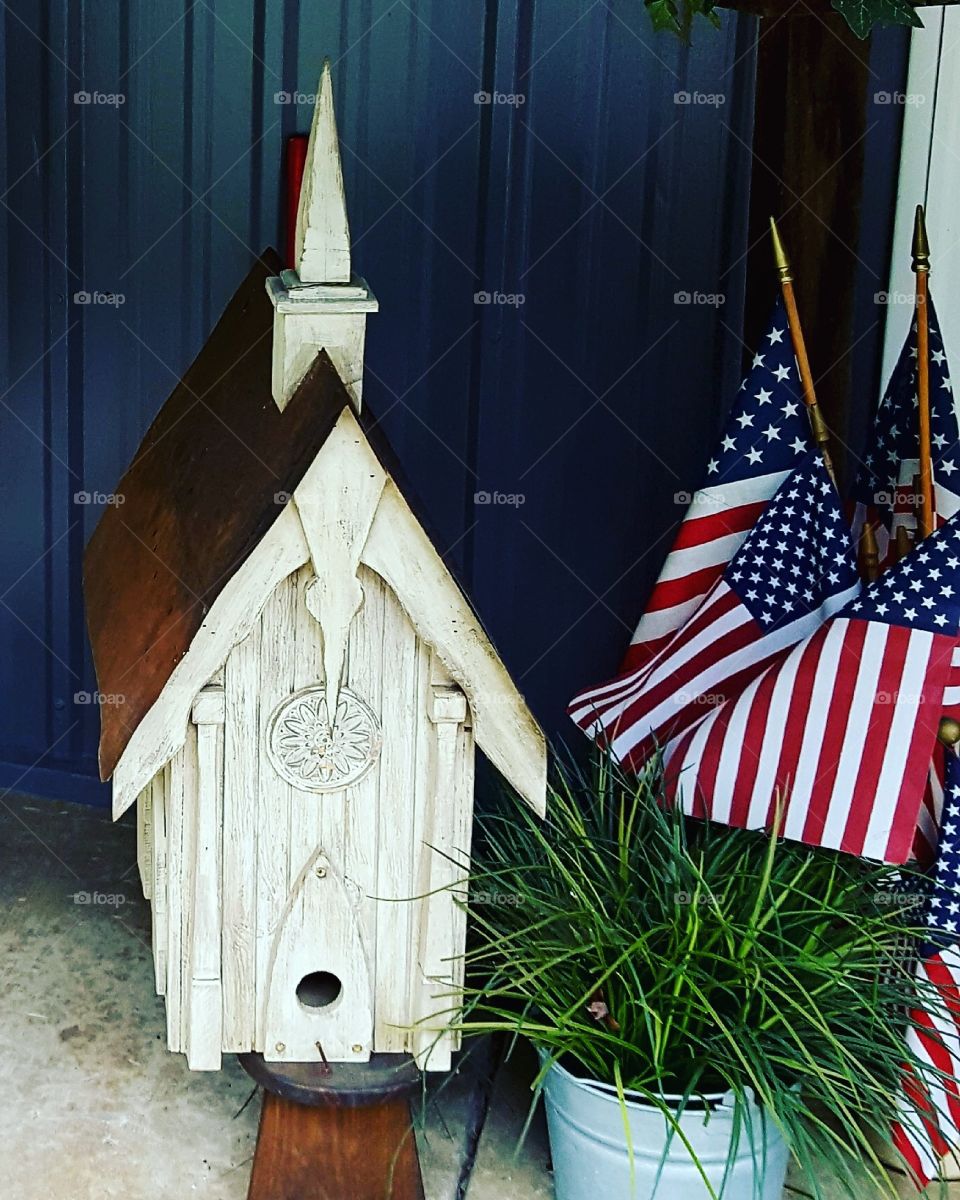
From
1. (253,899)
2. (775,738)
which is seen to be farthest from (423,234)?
(253,899)

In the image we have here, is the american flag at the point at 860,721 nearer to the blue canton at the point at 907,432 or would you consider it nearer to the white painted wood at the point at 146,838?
the blue canton at the point at 907,432

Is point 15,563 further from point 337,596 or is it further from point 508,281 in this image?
point 337,596

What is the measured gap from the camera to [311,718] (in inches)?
106

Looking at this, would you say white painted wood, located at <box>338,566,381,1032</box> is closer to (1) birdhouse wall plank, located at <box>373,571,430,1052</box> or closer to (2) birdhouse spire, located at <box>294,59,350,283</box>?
(1) birdhouse wall plank, located at <box>373,571,430,1052</box>

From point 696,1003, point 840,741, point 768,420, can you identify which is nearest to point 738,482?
point 768,420

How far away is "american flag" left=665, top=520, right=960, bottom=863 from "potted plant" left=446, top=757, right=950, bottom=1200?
0.36 feet

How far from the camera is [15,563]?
4570 mm

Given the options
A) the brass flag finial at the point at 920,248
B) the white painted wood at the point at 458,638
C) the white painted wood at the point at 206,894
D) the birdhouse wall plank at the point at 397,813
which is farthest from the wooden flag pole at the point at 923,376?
the white painted wood at the point at 206,894

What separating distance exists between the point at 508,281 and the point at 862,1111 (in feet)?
7.38

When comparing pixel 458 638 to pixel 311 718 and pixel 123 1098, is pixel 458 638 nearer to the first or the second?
pixel 311 718

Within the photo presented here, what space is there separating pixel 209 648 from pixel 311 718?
235 millimetres

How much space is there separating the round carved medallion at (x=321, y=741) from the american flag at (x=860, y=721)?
78 cm

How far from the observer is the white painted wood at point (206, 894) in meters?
2.66

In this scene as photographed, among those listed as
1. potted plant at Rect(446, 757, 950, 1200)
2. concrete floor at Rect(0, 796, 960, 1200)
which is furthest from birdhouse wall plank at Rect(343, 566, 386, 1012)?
concrete floor at Rect(0, 796, 960, 1200)
